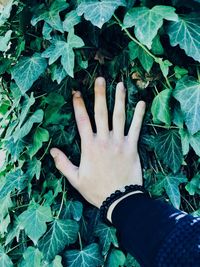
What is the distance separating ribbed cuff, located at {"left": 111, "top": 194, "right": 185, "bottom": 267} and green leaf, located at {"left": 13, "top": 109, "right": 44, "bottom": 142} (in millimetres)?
260

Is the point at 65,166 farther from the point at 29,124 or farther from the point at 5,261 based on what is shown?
the point at 5,261

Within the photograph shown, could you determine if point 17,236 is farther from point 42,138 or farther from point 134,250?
point 134,250

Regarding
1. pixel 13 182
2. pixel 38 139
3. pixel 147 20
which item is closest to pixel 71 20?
pixel 147 20

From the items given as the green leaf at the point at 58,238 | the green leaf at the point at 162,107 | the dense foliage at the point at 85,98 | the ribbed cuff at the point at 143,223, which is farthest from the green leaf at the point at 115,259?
the green leaf at the point at 162,107

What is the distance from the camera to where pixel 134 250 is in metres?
0.70

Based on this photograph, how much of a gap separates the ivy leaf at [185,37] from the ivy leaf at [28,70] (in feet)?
0.89

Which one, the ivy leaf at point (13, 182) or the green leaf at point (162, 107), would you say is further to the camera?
the ivy leaf at point (13, 182)

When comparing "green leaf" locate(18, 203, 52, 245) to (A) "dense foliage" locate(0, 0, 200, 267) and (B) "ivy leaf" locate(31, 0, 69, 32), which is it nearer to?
(A) "dense foliage" locate(0, 0, 200, 267)

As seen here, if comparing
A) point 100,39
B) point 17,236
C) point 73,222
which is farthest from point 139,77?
point 17,236

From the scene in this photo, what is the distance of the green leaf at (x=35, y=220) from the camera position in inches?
34.7

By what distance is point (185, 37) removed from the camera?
78 cm

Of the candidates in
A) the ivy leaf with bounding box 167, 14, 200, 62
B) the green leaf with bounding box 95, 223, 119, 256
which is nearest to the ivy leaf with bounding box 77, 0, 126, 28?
the ivy leaf with bounding box 167, 14, 200, 62

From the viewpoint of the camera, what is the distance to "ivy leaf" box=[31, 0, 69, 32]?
84 centimetres

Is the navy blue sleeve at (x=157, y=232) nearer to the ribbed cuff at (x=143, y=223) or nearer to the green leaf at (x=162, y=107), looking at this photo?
the ribbed cuff at (x=143, y=223)
